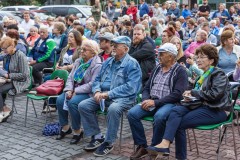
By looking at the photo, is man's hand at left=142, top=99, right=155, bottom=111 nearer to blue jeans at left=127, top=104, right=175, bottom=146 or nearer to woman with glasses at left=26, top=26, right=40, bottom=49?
blue jeans at left=127, top=104, right=175, bottom=146

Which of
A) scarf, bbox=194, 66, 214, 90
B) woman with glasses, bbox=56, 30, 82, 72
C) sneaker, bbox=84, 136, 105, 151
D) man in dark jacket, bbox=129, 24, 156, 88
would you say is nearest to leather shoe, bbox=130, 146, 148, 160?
sneaker, bbox=84, 136, 105, 151

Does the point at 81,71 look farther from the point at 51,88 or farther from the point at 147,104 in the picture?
the point at 147,104

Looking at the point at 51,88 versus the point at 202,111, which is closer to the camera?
the point at 202,111

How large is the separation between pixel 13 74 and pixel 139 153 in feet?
10.1

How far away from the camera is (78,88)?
19.9 ft

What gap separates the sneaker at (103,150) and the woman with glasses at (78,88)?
2.03ft

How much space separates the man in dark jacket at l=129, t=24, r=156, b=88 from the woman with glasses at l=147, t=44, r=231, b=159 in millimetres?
1971

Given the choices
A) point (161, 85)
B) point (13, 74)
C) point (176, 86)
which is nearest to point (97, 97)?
point (161, 85)

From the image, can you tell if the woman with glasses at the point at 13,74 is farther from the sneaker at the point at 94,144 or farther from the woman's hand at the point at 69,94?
the sneaker at the point at 94,144

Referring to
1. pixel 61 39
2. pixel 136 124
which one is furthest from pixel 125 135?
pixel 61 39

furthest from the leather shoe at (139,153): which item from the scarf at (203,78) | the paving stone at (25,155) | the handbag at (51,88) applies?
the handbag at (51,88)

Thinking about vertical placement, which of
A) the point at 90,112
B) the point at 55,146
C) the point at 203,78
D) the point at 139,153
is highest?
the point at 203,78

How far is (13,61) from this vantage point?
7375mm

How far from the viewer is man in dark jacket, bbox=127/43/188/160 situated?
5168mm
